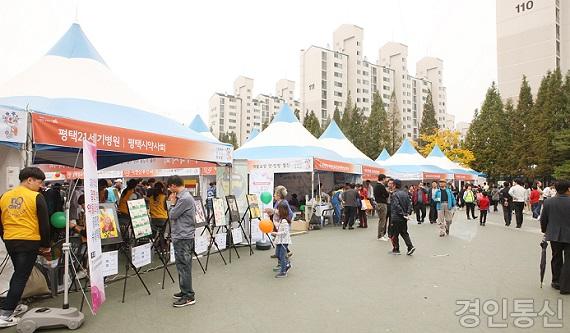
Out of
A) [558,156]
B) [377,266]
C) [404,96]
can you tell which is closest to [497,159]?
[558,156]

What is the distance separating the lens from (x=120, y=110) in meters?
6.50

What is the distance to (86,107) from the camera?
19.3 feet

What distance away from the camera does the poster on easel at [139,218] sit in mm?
5365

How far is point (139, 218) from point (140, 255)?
557mm

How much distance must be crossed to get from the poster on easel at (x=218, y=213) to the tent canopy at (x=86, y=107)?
911 millimetres

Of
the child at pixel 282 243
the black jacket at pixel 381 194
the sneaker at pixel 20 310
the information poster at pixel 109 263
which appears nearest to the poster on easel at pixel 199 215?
the child at pixel 282 243

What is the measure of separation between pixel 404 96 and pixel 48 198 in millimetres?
80951

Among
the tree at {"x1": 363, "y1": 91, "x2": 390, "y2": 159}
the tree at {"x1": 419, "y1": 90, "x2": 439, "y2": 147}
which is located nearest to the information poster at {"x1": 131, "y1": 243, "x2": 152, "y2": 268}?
the tree at {"x1": 363, "y1": 91, "x2": 390, "y2": 159}

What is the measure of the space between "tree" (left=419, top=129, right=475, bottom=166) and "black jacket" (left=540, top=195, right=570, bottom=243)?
38.0 meters

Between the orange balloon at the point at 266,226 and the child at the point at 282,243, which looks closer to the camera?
the child at the point at 282,243

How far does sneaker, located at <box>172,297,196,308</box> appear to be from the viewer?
4.79 m

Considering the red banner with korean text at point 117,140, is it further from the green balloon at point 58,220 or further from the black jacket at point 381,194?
the black jacket at point 381,194

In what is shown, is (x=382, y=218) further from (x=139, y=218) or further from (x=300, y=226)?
(x=139, y=218)

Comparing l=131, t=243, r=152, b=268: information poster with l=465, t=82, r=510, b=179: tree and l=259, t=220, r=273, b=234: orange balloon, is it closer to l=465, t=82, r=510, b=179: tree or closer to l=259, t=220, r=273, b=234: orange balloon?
l=259, t=220, r=273, b=234: orange balloon
